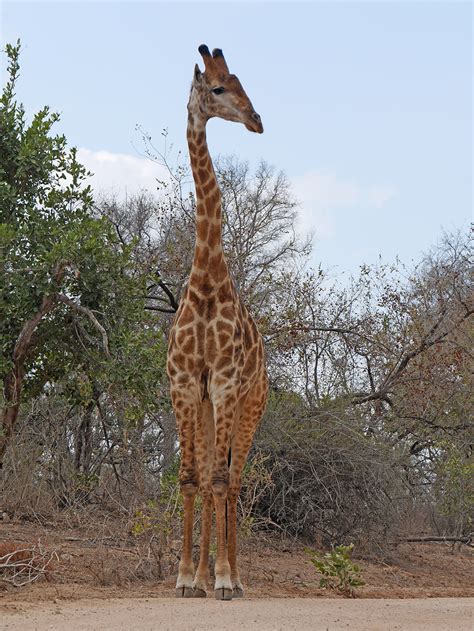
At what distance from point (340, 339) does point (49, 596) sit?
31.3 ft

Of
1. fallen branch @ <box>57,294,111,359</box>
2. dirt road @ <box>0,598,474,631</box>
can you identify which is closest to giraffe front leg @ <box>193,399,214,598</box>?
dirt road @ <box>0,598,474,631</box>

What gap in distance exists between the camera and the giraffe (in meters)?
8.08

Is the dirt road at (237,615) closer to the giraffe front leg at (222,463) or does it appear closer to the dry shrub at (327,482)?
the giraffe front leg at (222,463)

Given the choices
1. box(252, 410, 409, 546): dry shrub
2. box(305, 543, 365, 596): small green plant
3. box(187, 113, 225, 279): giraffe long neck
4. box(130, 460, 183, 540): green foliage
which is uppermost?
box(187, 113, 225, 279): giraffe long neck

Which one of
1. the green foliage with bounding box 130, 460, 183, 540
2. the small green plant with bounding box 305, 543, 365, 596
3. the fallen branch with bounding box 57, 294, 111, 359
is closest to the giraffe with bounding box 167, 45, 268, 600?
the small green plant with bounding box 305, 543, 365, 596

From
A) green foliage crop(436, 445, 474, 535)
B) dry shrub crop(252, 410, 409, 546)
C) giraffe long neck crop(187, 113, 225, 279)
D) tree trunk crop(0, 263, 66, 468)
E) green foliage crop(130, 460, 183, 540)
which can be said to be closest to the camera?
giraffe long neck crop(187, 113, 225, 279)

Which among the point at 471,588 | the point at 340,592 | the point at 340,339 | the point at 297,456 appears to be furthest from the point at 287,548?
the point at 340,339

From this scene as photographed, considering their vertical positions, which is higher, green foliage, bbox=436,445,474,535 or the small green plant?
green foliage, bbox=436,445,474,535

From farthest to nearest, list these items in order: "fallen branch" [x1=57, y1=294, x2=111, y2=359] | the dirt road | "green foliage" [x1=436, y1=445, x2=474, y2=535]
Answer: "green foliage" [x1=436, y1=445, x2=474, y2=535], "fallen branch" [x1=57, y1=294, x2=111, y2=359], the dirt road

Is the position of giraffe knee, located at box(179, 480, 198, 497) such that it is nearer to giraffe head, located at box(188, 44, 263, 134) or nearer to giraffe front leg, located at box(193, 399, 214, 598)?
giraffe front leg, located at box(193, 399, 214, 598)

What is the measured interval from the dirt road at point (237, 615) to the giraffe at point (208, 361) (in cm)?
55

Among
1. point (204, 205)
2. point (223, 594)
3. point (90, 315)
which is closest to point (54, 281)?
point (90, 315)

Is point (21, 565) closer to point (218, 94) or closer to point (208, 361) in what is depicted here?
point (208, 361)

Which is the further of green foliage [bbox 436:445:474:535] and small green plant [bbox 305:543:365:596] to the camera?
green foliage [bbox 436:445:474:535]
